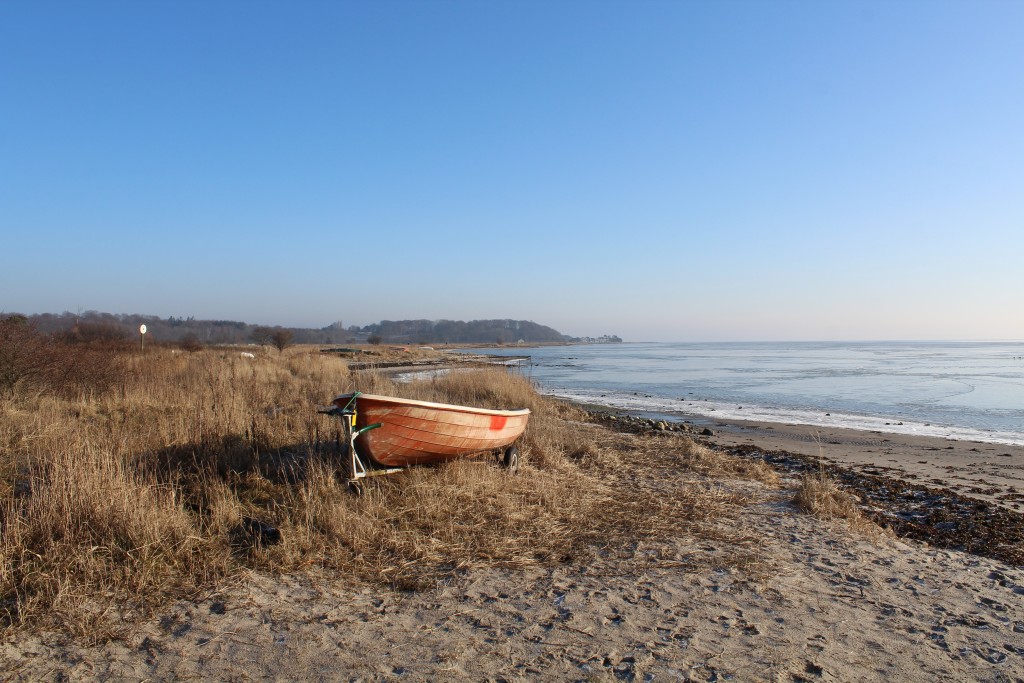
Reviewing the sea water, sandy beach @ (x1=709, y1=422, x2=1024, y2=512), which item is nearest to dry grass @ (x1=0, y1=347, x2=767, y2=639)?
sandy beach @ (x1=709, y1=422, x2=1024, y2=512)

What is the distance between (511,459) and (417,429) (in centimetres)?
167

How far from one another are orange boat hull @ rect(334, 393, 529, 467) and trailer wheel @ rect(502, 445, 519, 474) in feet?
1.02

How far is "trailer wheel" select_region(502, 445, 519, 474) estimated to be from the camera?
824 cm

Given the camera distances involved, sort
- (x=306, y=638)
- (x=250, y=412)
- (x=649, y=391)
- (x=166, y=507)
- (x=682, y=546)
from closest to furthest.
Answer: (x=306, y=638), (x=166, y=507), (x=682, y=546), (x=250, y=412), (x=649, y=391)

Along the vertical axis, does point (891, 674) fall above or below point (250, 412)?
below

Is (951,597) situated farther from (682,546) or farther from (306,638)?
(306,638)

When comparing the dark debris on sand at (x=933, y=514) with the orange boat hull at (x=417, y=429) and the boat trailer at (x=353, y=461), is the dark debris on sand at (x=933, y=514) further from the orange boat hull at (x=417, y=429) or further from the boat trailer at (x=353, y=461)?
the boat trailer at (x=353, y=461)

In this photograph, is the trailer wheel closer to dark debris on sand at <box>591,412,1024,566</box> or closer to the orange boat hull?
the orange boat hull

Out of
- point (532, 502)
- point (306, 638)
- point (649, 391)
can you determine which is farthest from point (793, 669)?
point (649, 391)

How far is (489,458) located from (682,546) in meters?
3.47

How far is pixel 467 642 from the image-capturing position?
3.96m

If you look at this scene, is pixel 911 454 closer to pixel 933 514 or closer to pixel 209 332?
pixel 933 514

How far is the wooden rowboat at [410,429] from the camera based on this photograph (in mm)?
6863

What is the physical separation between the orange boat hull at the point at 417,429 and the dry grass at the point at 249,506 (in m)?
0.26
